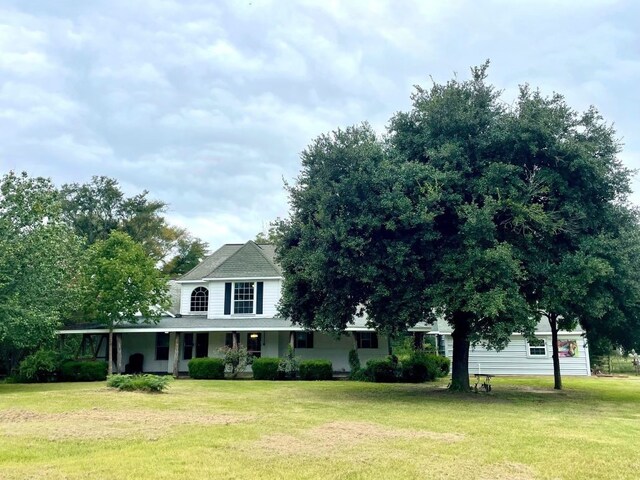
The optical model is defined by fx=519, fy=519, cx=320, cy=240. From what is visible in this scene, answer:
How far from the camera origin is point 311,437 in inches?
346

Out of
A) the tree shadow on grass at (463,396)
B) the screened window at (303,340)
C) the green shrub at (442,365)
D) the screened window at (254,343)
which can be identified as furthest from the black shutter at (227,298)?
the green shrub at (442,365)

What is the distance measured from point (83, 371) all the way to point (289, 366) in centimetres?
917

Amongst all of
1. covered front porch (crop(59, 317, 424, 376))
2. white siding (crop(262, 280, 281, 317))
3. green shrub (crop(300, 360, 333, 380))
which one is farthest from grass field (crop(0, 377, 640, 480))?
white siding (crop(262, 280, 281, 317))

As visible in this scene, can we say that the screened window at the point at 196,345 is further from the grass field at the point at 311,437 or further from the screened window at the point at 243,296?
the grass field at the point at 311,437

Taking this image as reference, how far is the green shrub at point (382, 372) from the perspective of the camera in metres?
22.5

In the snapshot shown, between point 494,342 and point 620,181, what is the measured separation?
20.7 ft

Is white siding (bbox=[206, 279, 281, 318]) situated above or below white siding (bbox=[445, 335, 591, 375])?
above

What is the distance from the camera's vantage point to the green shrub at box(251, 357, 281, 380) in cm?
2300

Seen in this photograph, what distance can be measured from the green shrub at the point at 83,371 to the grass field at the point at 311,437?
320 inches

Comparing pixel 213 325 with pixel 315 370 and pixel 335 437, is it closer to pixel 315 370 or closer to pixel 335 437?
pixel 315 370

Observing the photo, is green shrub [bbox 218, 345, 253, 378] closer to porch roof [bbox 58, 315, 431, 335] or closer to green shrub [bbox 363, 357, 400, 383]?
porch roof [bbox 58, 315, 431, 335]

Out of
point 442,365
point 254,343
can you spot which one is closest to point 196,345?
point 254,343

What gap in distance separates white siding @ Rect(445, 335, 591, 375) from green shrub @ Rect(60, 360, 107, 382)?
60.8 feet

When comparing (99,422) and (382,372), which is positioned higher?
(99,422)
